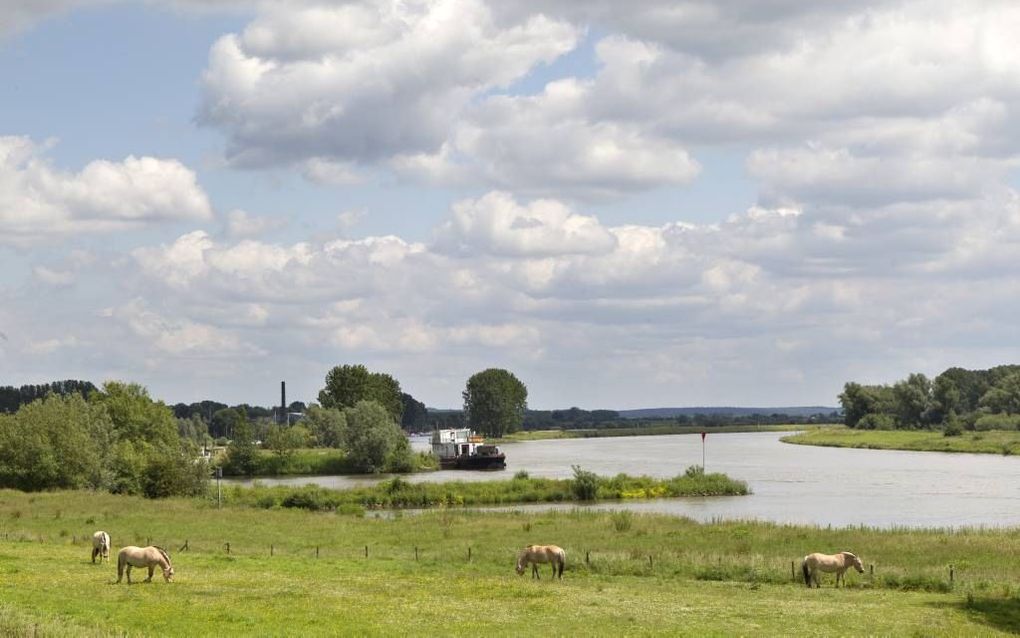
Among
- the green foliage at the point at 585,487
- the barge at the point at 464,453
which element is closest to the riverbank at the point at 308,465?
the barge at the point at 464,453

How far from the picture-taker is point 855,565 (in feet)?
125

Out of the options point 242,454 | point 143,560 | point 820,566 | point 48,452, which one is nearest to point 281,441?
point 242,454

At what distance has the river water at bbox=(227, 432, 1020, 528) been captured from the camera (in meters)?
69.1

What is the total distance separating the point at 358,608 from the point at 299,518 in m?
34.3

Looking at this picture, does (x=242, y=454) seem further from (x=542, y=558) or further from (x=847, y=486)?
(x=542, y=558)

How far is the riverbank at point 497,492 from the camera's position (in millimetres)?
86625

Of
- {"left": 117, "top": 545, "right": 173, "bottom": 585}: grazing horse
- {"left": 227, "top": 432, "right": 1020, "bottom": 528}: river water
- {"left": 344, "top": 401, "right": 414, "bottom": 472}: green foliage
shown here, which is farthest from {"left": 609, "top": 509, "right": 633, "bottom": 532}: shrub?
{"left": 344, "top": 401, "right": 414, "bottom": 472}: green foliage

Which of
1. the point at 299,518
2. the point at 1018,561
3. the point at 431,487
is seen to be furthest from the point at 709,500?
the point at 1018,561

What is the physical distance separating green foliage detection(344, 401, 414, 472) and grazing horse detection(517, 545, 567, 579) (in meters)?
110

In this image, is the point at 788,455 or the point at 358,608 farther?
the point at 788,455

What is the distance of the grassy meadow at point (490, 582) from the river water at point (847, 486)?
1353 centimetres

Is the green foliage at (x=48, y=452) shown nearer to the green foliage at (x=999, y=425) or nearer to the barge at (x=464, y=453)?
the barge at (x=464, y=453)

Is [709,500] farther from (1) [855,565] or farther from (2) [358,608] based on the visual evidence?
(2) [358,608]

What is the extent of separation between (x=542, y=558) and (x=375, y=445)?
365 feet
